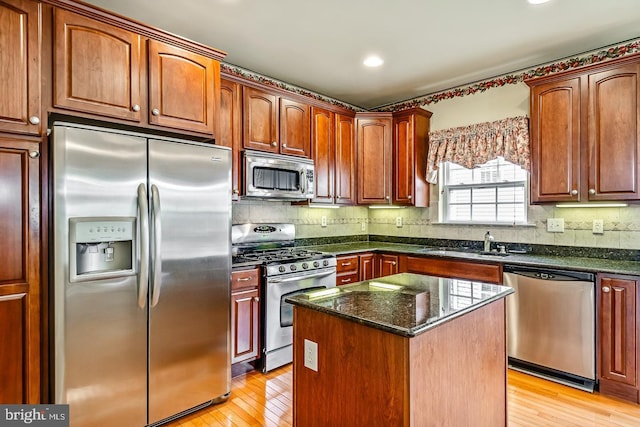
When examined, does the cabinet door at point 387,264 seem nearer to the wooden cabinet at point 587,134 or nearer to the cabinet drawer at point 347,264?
the cabinet drawer at point 347,264

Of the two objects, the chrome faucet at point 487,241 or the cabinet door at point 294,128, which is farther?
the chrome faucet at point 487,241

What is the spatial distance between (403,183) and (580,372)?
2.28m

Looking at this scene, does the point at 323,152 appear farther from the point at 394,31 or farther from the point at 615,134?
the point at 615,134

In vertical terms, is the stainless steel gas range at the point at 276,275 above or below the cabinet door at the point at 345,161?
below

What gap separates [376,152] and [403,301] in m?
2.80

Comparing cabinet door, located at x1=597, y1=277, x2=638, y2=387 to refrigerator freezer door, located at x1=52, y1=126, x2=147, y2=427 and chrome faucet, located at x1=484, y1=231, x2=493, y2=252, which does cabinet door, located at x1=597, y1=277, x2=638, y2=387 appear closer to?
chrome faucet, located at x1=484, y1=231, x2=493, y2=252

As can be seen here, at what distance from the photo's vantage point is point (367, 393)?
136cm

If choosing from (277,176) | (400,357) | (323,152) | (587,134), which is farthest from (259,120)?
(587,134)

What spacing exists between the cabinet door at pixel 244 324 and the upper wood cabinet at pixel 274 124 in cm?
128

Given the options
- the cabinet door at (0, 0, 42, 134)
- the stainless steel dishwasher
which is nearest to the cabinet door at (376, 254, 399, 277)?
the stainless steel dishwasher

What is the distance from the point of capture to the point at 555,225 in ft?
11.0

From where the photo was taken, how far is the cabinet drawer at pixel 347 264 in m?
3.72

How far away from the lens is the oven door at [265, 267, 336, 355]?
9.89 feet

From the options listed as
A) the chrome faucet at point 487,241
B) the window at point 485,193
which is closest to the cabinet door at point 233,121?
the window at point 485,193
